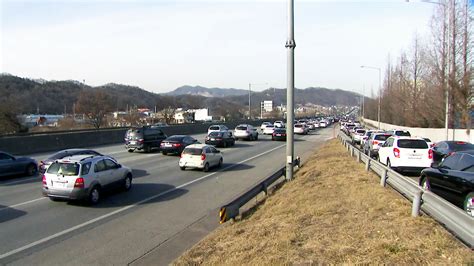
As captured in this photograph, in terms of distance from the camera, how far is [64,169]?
43.0 feet

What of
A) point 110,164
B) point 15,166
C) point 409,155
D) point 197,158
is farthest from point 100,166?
point 409,155

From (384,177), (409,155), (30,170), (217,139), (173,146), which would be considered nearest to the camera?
(384,177)

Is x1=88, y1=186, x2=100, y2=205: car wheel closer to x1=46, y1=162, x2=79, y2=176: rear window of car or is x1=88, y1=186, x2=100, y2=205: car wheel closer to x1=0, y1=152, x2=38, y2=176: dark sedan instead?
x1=46, y1=162, x2=79, y2=176: rear window of car

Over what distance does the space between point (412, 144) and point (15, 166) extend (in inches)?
680

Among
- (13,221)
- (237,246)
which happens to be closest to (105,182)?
(13,221)

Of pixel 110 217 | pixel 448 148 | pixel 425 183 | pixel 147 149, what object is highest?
pixel 448 148

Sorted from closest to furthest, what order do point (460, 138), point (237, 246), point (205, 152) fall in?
point (237, 246) → point (205, 152) → point (460, 138)

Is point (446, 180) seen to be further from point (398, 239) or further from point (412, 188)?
point (398, 239)

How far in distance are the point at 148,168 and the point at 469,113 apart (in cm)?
3439

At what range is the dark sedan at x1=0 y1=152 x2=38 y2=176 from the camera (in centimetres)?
1817

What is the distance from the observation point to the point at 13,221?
35.9ft

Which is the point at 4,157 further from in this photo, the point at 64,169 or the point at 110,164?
the point at 64,169

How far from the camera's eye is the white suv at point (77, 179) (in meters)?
12.7

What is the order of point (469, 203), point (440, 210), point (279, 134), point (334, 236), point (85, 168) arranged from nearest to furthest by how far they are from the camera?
point (334, 236)
point (440, 210)
point (469, 203)
point (85, 168)
point (279, 134)
